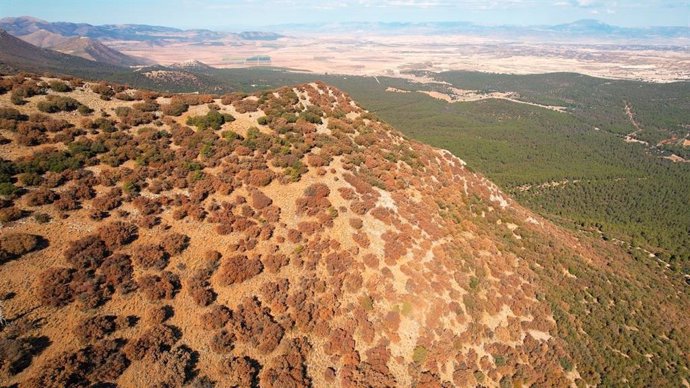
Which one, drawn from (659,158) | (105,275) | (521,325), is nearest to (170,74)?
(105,275)

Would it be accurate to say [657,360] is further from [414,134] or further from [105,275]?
[414,134]

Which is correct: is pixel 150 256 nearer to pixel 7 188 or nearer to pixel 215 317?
pixel 215 317

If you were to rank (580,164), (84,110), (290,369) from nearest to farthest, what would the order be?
(290,369) → (84,110) → (580,164)

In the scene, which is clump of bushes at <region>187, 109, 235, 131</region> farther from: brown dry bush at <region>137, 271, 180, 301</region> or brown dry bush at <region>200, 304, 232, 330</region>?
brown dry bush at <region>200, 304, 232, 330</region>

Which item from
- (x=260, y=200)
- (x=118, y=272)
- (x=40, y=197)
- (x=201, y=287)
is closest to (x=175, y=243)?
(x=118, y=272)

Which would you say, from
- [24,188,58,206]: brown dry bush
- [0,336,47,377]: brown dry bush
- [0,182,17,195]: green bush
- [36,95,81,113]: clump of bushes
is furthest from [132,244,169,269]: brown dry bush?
[36,95,81,113]: clump of bushes

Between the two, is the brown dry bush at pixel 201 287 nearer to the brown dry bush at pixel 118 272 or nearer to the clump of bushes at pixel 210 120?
the brown dry bush at pixel 118 272

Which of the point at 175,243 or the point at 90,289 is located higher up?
the point at 175,243
